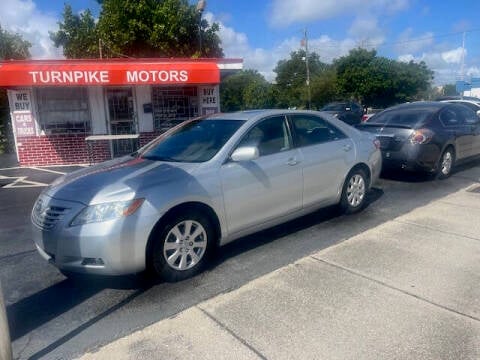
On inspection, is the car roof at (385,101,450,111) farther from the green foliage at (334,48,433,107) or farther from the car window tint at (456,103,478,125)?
the green foliage at (334,48,433,107)

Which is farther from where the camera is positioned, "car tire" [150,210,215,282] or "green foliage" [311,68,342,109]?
"green foliage" [311,68,342,109]

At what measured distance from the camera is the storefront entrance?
468 inches

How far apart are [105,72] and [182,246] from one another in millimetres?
8080

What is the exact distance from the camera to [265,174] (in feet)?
14.1

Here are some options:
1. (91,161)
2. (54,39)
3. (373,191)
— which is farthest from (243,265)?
(54,39)

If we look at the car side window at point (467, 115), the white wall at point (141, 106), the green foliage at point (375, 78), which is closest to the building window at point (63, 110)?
the white wall at point (141, 106)

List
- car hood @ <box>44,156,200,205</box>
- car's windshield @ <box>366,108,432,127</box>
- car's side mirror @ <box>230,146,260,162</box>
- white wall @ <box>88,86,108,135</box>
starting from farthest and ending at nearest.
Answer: white wall @ <box>88,86,108,135</box> < car's windshield @ <box>366,108,432,127</box> < car's side mirror @ <box>230,146,260,162</box> < car hood @ <box>44,156,200,205</box>

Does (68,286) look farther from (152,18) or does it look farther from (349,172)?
(152,18)

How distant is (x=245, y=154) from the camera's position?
4020 mm

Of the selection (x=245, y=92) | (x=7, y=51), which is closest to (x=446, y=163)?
(x=7, y=51)

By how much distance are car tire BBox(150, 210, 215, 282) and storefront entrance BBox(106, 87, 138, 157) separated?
29.0ft

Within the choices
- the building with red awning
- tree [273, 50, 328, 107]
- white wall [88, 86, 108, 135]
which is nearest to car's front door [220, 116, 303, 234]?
the building with red awning

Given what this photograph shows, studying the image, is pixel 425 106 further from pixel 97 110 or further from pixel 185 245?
pixel 97 110

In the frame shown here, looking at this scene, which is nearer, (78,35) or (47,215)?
(47,215)
